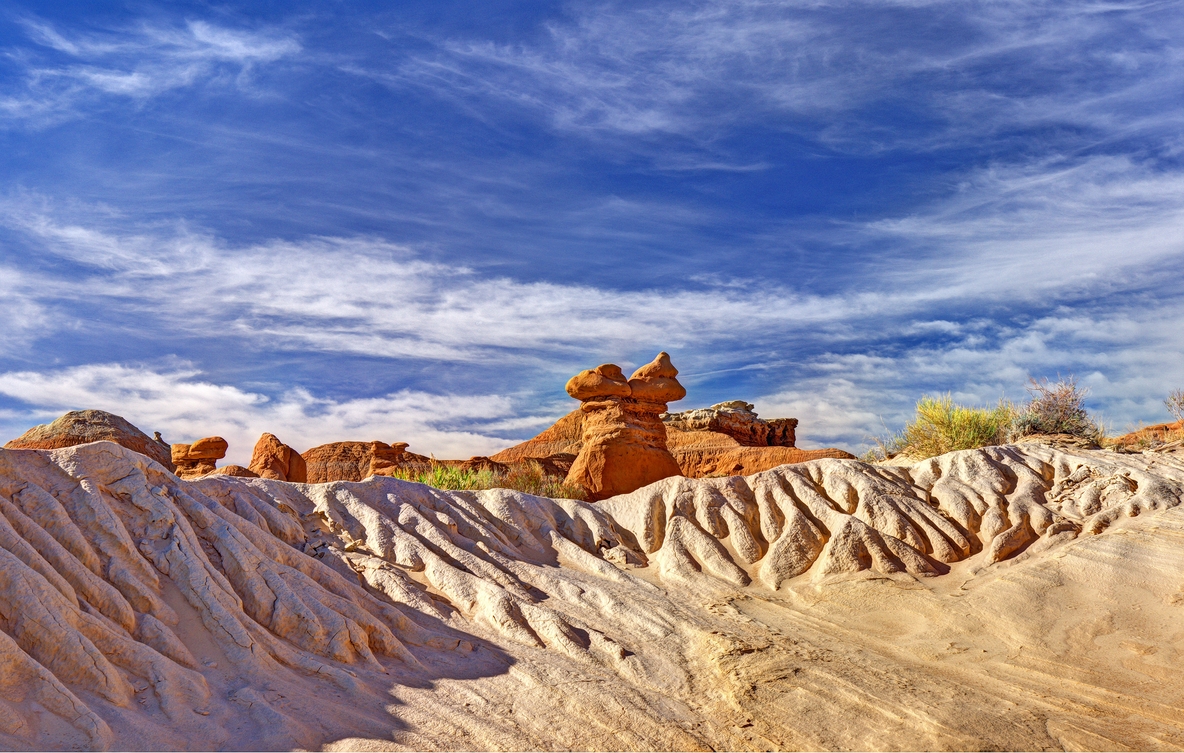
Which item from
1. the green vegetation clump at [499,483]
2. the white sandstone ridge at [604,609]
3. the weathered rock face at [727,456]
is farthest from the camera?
the weathered rock face at [727,456]

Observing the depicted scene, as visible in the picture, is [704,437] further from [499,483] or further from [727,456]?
[499,483]

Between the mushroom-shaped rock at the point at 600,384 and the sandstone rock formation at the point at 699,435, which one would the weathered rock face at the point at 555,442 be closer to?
the sandstone rock formation at the point at 699,435

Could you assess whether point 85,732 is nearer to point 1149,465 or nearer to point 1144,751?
point 1144,751

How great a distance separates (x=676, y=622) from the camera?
37.2ft

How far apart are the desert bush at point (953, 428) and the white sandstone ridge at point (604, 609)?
331cm

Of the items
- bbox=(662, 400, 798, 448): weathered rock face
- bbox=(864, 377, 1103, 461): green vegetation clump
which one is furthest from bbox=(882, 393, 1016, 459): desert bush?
bbox=(662, 400, 798, 448): weathered rock face

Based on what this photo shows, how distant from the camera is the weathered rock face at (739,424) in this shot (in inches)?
1298

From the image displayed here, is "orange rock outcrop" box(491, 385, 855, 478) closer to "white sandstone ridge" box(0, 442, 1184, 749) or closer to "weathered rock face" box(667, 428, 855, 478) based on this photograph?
"weathered rock face" box(667, 428, 855, 478)

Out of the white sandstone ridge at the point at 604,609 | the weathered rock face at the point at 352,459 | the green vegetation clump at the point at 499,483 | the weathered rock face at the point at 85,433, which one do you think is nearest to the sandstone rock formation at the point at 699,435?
the weathered rock face at the point at 352,459

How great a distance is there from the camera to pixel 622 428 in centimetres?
1938

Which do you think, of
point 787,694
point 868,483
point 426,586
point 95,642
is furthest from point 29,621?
point 868,483

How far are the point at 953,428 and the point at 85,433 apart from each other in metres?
18.2

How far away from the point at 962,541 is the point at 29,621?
12.7 m

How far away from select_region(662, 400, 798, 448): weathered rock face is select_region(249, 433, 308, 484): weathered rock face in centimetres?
1470
